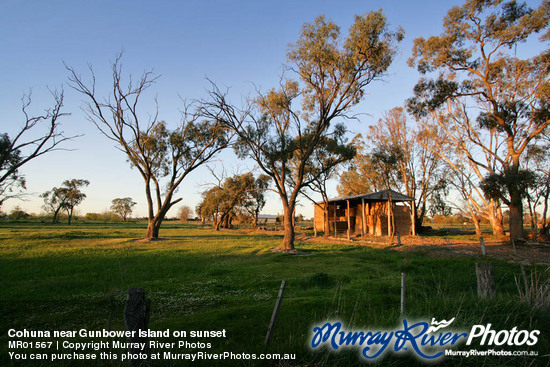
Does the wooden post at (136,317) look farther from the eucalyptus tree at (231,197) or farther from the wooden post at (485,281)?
the eucalyptus tree at (231,197)

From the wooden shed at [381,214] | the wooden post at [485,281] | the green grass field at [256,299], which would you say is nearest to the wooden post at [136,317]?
the green grass field at [256,299]

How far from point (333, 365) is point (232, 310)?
3306 millimetres

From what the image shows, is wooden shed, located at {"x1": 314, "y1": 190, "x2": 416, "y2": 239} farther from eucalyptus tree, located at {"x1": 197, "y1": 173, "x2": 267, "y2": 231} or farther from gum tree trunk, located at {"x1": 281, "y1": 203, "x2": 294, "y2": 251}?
eucalyptus tree, located at {"x1": 197, "y1": 173, "x2": 267, "y2": 231}

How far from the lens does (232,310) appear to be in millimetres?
6398

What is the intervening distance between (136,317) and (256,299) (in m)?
4.48

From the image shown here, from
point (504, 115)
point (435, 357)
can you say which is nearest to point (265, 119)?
point (504, 115)

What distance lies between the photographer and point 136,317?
3451 millimetres

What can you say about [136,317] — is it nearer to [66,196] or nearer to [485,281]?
[485,281]

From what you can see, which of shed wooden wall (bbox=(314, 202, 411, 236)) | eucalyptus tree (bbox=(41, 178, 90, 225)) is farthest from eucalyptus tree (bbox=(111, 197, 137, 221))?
shed wooden wall (bbox=(314, 202, 411, 236))

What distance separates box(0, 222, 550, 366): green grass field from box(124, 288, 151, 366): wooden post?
1.14 feet

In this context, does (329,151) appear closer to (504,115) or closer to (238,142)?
(238,142)

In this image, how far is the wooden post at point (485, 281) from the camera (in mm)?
5660

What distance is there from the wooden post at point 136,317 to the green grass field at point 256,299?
35 centimetres

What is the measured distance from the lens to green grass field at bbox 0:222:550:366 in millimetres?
4434
